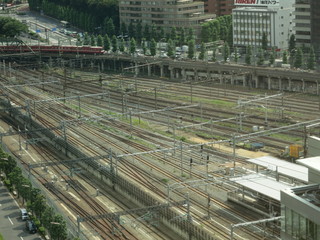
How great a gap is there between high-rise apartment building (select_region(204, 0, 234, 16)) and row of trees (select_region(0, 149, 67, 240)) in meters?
54.3

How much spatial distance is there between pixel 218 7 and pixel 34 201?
60502mm

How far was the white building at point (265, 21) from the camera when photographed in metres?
68.5

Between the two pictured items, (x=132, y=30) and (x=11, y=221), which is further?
(x=132, y=30)

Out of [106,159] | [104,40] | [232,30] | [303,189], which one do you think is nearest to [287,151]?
[106,159]

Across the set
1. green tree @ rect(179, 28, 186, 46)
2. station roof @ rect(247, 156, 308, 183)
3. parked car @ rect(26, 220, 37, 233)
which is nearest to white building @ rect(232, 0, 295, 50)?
green tree @ rect(179, 28, 186, 46)

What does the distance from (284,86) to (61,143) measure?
69.7 feet

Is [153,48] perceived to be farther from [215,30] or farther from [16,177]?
[16,177]

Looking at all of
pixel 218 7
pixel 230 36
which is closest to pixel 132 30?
pixel 218 7

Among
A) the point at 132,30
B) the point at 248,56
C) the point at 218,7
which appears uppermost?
the point at 218,7

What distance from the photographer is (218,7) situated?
86875 mm

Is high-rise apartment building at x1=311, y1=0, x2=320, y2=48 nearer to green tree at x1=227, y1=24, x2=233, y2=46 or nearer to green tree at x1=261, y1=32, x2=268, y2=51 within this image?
green tree at x1=261, y1=32, x2=268, y2=51

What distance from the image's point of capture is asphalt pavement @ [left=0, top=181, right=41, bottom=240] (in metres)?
28.4

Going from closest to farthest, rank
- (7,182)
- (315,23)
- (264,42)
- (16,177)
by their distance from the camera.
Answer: (16,177), (7,182), (315,23), (264,42)

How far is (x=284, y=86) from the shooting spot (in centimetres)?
5678
